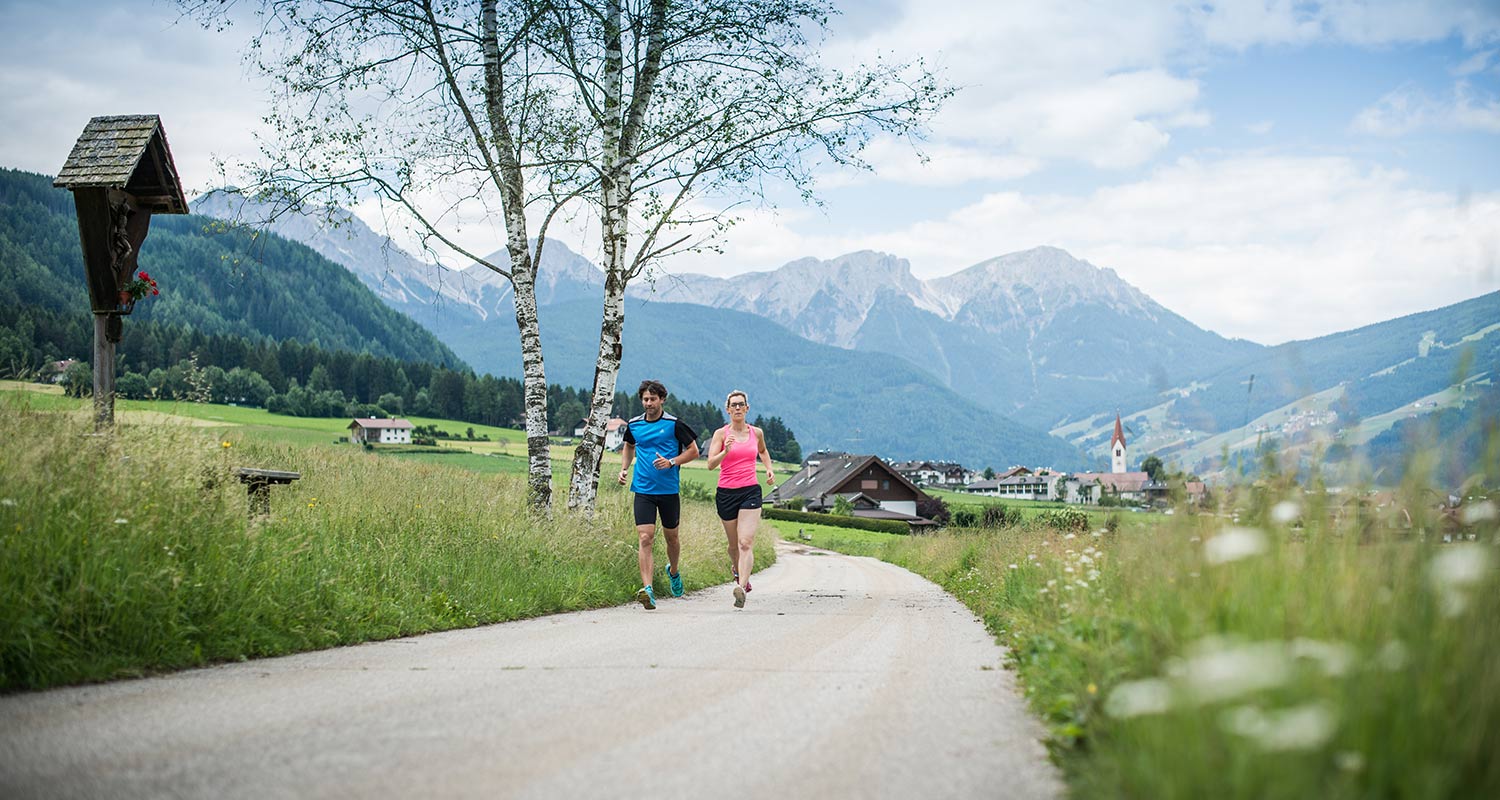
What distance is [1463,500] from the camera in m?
4.38

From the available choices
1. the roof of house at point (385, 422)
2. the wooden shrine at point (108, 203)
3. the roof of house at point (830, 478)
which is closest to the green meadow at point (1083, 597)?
the wooden shrine at point (108, 203)

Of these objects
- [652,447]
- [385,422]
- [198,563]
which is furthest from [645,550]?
[385,422]

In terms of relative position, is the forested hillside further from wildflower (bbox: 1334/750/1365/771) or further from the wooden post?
wildflower (bbox: 1334/750/1365/771)

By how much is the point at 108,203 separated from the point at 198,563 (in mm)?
4870

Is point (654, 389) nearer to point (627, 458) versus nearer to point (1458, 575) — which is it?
point (627, 458)

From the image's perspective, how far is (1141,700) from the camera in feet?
9.87

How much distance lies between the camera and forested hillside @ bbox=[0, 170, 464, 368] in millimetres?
102250

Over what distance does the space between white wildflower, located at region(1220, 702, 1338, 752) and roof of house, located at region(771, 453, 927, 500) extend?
9458 cm

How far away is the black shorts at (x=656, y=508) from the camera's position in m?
11.0

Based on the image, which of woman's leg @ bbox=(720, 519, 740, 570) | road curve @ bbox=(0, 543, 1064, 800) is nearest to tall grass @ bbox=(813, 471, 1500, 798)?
road curve @ bbox=(0, 543, 1064, 800)

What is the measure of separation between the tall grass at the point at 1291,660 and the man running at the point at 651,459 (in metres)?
5.73

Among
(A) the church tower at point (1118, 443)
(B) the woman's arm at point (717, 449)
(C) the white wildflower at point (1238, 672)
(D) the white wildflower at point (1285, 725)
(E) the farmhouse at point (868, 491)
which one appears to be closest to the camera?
(D) the white wildflower at point (1285, 725)

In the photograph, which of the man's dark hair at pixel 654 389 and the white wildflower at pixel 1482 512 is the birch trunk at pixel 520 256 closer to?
the man's dark hair at pixel 654 389

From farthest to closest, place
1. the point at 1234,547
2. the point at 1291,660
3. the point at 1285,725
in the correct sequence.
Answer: the point at 1234,547 < the point at 1291,660 < the point at 1285,725
